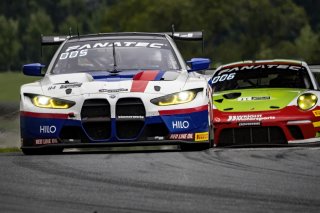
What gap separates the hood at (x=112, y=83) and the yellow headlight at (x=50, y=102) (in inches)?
2.9

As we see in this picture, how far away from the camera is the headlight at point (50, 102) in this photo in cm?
1173

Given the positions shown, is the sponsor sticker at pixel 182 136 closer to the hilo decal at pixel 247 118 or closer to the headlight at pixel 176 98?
the headlight at pixel 176 98

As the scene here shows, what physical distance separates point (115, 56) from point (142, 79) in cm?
112

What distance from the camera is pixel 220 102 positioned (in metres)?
14.8

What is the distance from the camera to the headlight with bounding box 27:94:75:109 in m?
11.7

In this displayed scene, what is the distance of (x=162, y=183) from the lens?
8.40 metres

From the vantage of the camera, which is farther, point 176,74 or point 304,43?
point 304,43

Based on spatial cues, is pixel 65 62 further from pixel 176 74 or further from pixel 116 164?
pixel 116 164

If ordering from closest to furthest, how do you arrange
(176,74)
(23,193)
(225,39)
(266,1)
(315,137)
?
(23,193) < (176,74) < (315,137) < (266,1) < (225,39)

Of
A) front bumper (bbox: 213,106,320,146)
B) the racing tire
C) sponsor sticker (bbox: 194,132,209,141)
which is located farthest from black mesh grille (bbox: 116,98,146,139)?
front bumper (bbox: 213,106,320,146)

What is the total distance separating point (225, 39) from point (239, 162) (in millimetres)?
121024

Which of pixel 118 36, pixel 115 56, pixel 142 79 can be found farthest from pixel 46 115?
pixel 118 36

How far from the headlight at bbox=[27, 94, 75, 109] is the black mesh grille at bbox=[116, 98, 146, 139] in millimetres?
476

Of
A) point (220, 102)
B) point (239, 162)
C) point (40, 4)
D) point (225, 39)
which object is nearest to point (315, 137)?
point (220, 102)
